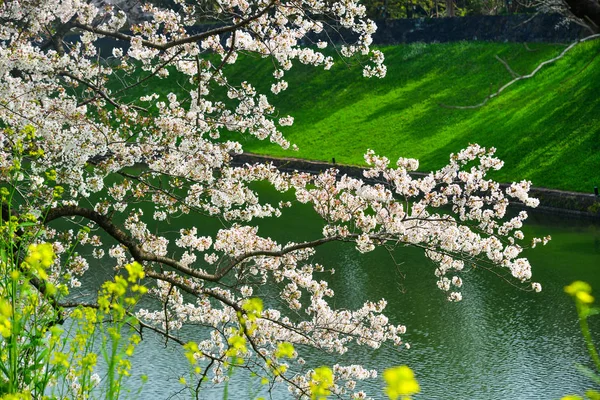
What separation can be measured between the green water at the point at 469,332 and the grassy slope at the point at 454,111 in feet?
19.8

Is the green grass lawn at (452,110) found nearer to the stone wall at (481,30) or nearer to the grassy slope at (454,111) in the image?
the grassy slope at (454,111)

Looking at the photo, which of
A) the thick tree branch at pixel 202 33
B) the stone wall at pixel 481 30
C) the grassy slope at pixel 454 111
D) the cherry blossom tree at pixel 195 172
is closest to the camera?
the thick tree branch at pixel 202 33

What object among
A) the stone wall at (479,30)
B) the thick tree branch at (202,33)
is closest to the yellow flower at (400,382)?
the thick tree branch at (202,33)

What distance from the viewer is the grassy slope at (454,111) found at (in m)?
25.3

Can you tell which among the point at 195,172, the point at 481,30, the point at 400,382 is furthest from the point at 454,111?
the point at 400,382

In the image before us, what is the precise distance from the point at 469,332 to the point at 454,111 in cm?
1734

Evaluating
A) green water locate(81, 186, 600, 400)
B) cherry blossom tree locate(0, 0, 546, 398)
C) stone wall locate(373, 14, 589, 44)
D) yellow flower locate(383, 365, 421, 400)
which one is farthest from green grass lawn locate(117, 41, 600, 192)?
yellow flower locate(383, 365, 421, 400)

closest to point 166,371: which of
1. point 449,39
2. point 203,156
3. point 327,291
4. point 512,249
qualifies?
point 327,291

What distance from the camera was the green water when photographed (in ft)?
38.3

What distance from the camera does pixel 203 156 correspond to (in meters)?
8.02

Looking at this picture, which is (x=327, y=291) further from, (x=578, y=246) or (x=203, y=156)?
(x=578, y=246)

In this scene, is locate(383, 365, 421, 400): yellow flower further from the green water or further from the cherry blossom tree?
the green water

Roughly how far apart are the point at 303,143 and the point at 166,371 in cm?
1994

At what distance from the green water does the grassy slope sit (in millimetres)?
6022
